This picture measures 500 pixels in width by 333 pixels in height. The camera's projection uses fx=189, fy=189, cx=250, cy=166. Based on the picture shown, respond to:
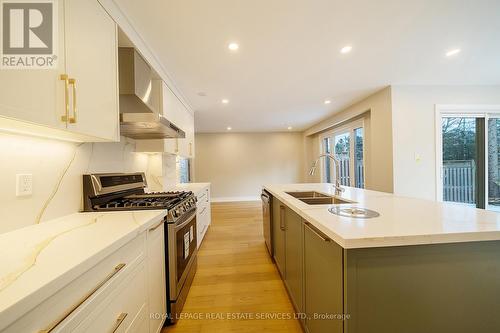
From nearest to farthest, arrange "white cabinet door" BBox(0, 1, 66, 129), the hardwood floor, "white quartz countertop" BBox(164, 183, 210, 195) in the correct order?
"white cabinet door" BBox(0, 1, 66, 129)
the hardwood floor
"white quartz countertop" BBox(164, 183, 210, 195)

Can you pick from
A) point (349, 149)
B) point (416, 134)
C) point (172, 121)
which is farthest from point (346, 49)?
point (349, 149)

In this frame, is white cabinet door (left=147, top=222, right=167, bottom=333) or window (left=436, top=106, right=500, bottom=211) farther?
window (left=436, top=106, right=500, bottom=211)

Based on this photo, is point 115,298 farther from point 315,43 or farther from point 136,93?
point 315,43

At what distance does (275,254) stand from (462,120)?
12.8ft

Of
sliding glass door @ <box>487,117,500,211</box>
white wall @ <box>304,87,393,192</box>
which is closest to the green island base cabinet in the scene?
white wall @ <box>304,87,393,192</box>

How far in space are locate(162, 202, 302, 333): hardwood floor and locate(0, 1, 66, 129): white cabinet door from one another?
1.61m

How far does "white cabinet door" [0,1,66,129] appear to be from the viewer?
72cm

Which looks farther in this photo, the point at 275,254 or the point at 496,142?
the point at 496,142

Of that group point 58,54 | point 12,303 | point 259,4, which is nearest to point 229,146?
point 259,4

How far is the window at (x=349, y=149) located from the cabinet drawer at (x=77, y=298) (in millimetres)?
4053

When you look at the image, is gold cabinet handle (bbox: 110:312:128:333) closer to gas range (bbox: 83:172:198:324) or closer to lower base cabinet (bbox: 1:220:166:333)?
lower base cabinet (bbox: 1:220:166:333)

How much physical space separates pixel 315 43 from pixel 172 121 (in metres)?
2.00

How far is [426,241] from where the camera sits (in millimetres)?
794

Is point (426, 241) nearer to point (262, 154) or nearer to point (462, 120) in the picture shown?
point (462, 120)
